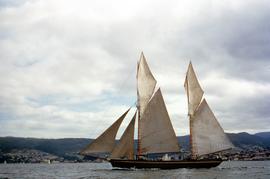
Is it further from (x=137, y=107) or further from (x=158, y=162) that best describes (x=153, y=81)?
(x=158, y=162)

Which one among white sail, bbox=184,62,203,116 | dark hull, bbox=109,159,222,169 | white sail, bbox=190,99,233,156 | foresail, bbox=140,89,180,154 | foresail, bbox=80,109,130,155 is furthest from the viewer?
white sail, bbox=184,62,203,116

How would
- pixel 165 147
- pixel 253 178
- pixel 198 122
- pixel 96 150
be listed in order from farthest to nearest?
pixel 198 122, pixel 165 147, pixel 96 150, pixel 253 178

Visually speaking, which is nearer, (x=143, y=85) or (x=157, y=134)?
(x=157, y=134)

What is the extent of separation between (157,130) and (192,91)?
1374 centimetres

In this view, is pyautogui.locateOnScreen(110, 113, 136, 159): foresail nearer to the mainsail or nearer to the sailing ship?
the sailing ship

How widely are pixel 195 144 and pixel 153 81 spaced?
18682mm

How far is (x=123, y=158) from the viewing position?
304ft

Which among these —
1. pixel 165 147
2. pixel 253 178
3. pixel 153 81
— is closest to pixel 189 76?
pixel 153 81

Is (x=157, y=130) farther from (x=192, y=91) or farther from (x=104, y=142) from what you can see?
(x=192, y=91)

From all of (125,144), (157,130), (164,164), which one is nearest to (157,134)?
(157,130)

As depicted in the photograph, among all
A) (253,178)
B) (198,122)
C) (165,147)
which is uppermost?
(198,122)

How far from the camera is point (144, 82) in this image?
297ft

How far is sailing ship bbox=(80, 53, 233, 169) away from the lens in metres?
87.1

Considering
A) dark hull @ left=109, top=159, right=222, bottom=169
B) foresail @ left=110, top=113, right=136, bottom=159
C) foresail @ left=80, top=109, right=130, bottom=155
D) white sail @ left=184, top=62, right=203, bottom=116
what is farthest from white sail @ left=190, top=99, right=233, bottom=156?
foresail @ left=80, top=109, right=130, bottom=155
